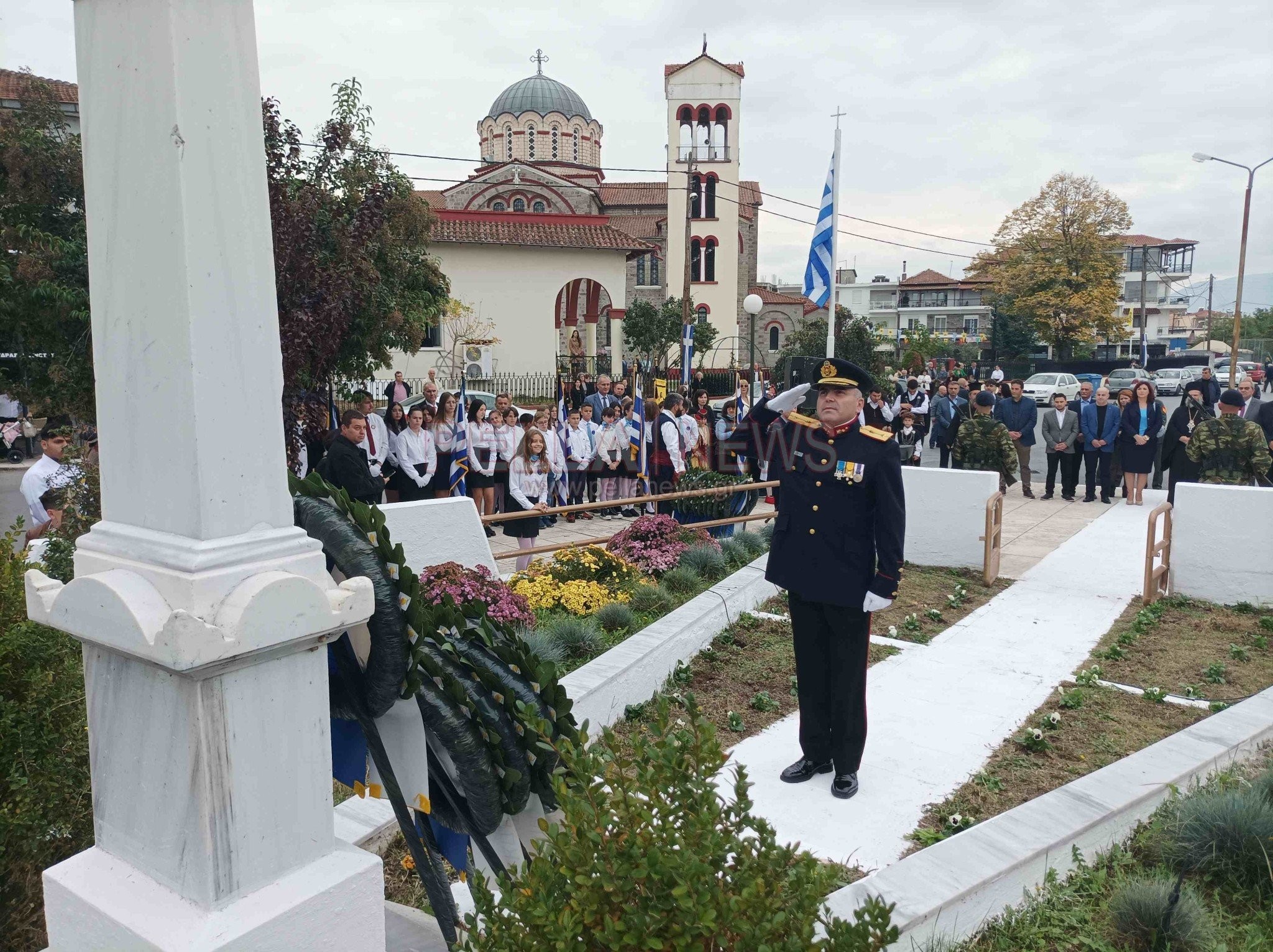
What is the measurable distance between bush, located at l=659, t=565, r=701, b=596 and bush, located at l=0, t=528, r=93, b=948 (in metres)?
5.08

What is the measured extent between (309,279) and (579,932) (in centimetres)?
812

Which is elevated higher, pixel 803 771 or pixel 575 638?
pixel 575 638

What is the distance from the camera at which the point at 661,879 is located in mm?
1803

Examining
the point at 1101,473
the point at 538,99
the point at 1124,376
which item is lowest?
the point at 1101,473

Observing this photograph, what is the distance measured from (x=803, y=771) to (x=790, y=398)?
1.85m

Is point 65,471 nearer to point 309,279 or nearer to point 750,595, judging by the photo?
point 309,279

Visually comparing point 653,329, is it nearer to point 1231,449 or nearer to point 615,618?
point 1231,449

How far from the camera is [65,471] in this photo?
7.74 metres

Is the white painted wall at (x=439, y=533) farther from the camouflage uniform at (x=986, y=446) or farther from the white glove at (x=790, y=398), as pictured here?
the camouflage uniform at (x=986, y=446)

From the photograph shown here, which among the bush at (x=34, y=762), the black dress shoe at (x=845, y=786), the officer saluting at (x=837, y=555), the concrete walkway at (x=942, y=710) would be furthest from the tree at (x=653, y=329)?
the bush at (x=34, y=762)

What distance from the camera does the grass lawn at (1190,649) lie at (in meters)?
6.18

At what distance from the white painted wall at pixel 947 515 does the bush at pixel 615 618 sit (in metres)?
3.58

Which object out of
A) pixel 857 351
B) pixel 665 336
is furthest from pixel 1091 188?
pixel 857 351

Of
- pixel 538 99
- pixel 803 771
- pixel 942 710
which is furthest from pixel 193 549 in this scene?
pixel 538 99
